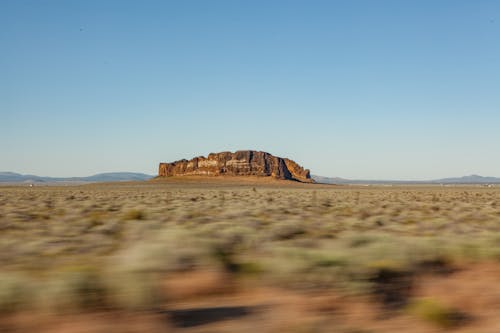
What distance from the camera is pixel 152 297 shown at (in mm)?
4301

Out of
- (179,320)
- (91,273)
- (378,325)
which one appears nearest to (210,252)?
(91,273)

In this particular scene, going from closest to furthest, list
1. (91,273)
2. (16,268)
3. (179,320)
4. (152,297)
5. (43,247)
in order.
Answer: (179,320), (152,297), (91,273), (16,268), (43,247)

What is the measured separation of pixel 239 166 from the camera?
170 m

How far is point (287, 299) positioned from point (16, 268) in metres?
3.64

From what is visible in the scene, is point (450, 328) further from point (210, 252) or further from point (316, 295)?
point (210, 252)

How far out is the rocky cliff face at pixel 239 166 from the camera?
169000 mm

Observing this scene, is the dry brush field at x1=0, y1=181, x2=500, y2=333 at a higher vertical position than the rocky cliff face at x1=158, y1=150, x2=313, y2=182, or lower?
lower

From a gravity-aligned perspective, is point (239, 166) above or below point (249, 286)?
above

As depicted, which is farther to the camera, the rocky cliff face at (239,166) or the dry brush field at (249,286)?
the rocky cliff face at (239,166)

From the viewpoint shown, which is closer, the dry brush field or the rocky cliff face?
the dry brush field

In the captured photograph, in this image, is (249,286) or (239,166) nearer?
(249,286)

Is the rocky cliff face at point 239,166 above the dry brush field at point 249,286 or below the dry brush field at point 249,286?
above

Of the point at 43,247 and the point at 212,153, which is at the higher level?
the point at 212,153

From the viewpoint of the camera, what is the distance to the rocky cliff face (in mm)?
169000
